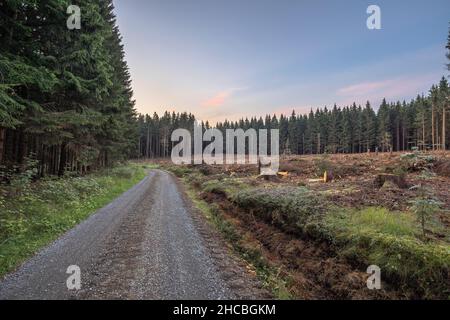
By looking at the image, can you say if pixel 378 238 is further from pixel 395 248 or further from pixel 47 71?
pixel 47 71

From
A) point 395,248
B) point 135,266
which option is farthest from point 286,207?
point 135,266

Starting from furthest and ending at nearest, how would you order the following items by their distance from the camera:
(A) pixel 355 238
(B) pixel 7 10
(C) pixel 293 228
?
(B) pixel 7 10
(C) pixel 293 228
(A) pixel 355 238

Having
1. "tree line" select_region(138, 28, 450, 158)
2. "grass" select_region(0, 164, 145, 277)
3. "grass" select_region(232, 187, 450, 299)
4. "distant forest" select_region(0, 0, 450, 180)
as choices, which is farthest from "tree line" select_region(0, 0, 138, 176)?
"tree line" select_region(138, 28, 450, 158)

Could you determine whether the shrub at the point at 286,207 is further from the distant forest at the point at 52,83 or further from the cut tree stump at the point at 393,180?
the cut tree stump at the point at 393,180

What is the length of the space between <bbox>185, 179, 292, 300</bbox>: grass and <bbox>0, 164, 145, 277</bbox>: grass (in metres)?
5.50

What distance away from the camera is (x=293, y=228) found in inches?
347

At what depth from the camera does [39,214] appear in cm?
998

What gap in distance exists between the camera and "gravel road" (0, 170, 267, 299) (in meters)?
5.04

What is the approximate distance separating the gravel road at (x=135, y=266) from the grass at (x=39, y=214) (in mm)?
426

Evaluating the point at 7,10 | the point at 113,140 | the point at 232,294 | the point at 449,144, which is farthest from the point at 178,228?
the point at 449,144

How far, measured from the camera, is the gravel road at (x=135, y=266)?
199 inches
